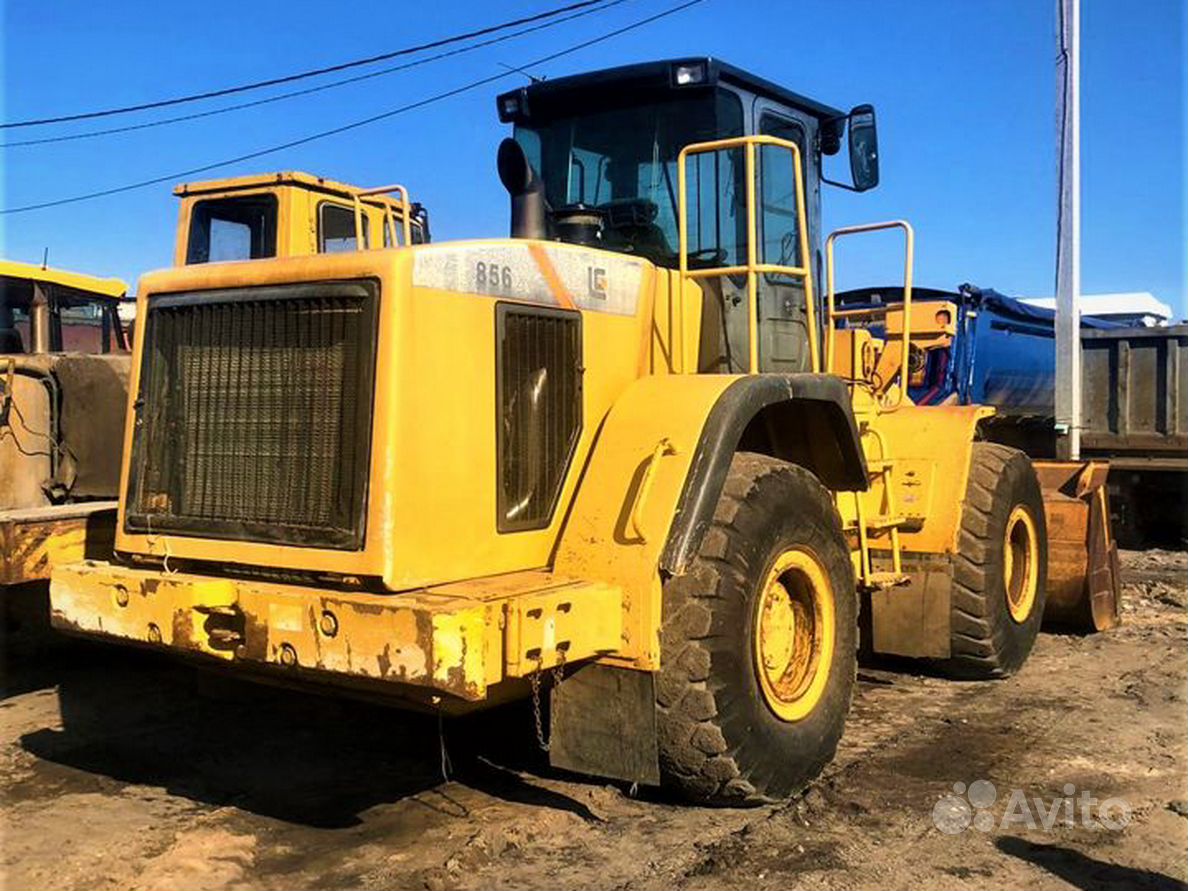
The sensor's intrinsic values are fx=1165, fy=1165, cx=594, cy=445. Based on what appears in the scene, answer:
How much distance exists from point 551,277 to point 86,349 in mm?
5419

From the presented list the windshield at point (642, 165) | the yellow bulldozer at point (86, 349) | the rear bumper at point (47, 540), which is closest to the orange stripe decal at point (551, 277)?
the yellow bulldozer at point (86, 349)

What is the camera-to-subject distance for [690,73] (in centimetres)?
500

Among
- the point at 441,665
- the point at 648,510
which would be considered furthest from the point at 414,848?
the point at 648,510

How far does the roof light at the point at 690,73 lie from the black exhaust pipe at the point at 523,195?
750 millimetres

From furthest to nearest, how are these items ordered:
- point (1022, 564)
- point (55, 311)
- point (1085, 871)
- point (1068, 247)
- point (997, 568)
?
point (1068, 247) < point (55, 311) < point (1022, 564) < point (997, 568) < point (1085, 871)

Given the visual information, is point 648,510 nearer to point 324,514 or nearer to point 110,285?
point 324,514

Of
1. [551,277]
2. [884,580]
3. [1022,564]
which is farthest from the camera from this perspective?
[1022,564]

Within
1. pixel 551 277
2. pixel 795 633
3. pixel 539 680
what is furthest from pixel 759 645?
pixel 551 277

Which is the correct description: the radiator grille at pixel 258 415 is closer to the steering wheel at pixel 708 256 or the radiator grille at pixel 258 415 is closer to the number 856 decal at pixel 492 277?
the number 856 decal at pixel 492 277

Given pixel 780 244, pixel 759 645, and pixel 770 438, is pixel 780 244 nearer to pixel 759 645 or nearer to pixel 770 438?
pixel 770 438

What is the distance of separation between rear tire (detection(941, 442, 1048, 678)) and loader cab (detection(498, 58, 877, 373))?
4.95 feet

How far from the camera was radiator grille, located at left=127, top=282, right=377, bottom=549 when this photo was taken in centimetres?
365

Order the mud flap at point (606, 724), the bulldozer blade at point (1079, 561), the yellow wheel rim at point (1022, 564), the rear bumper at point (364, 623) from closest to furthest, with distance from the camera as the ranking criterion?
the rear bumper at point (364, 623) → the mud flap at point (606, 724) → the yellow wheel rim at point (1022, 564) → the bulldozer blade at point (1079, 561)

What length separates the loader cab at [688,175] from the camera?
5.00 meters
